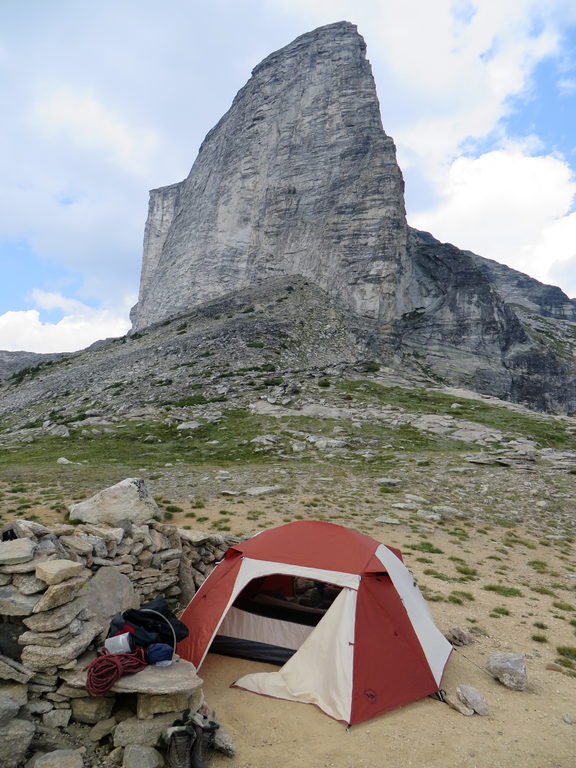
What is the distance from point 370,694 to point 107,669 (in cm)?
413

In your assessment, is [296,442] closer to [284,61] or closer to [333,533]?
[333,533]

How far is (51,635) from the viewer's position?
634 cm

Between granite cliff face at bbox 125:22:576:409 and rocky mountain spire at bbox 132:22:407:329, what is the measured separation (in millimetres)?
237

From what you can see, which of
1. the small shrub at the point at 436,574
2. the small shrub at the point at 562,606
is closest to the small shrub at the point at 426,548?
the small shrub at the point at 436,574

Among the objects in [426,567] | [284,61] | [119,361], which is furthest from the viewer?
[284,61]

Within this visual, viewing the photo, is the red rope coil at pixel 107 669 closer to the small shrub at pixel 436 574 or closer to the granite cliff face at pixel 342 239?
the small shrub at pixel 436 574

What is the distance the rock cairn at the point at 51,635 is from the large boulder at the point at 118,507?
4399mm

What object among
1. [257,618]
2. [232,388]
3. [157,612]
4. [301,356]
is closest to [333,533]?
[257,618]

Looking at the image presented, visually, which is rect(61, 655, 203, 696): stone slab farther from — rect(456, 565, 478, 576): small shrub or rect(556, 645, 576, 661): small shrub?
rect(456, 565, 478, 576): small shrub

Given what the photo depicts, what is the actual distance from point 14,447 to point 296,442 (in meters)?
19.8

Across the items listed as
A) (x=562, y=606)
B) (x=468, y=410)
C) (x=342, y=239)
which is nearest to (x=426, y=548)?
(x=562, y=606)

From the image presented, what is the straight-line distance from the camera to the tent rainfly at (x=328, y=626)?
24.3 feet

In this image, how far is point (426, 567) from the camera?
13.1 m

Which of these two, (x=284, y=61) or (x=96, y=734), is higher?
(x=284, y=61)
